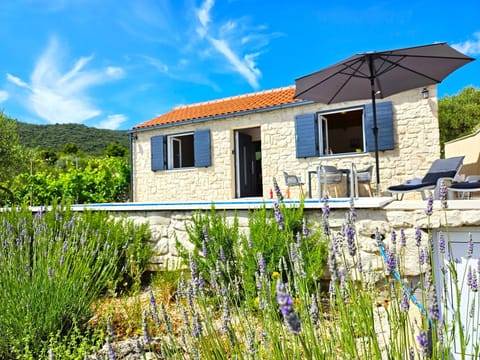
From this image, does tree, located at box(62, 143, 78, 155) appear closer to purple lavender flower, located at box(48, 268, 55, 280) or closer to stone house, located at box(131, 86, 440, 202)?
stone house, located at box(131, 86, 440, 202)

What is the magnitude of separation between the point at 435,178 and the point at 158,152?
323 inches

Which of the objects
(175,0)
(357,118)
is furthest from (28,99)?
(357,118)

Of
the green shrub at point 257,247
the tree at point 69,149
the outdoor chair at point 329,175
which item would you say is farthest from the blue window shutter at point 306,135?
the tree at point 69,149

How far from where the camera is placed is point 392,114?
7754mm

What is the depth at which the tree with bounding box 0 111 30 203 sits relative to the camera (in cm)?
1212

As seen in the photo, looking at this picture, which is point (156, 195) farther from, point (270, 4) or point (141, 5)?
point (270, 4)

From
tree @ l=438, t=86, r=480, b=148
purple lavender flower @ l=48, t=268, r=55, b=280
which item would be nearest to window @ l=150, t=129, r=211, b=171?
purple lavender flower @ l=48, t=268, r=55, b=280

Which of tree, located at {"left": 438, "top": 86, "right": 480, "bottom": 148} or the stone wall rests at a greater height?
tree, located at {"left": 438, "top": 86, "right": 480, "bottom": 148}

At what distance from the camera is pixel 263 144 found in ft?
30.8

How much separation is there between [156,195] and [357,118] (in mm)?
8391

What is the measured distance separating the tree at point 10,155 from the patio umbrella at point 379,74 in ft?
39.2

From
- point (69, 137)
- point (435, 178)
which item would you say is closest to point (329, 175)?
point (435, 178)

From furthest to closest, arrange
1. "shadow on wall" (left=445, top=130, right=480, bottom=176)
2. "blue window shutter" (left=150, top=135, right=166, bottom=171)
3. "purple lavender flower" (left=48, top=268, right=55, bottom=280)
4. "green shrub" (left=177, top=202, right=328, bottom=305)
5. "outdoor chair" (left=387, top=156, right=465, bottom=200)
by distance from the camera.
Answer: "blue window shutter" (left=150, top=135, right=166, bottom=171) < "shadow on wall" (left=445, top=130, right=480, bottom=176) < "outdoor chair" (left=387, top=156, right=465, bottom=200) < "green shrub" (left=177, top=202, right=328, bottom=305) < "purple lavender flower" (left=48, top=268, right=55, bottom=280)

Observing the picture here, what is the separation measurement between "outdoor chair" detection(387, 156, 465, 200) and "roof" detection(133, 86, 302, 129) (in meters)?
4.15
